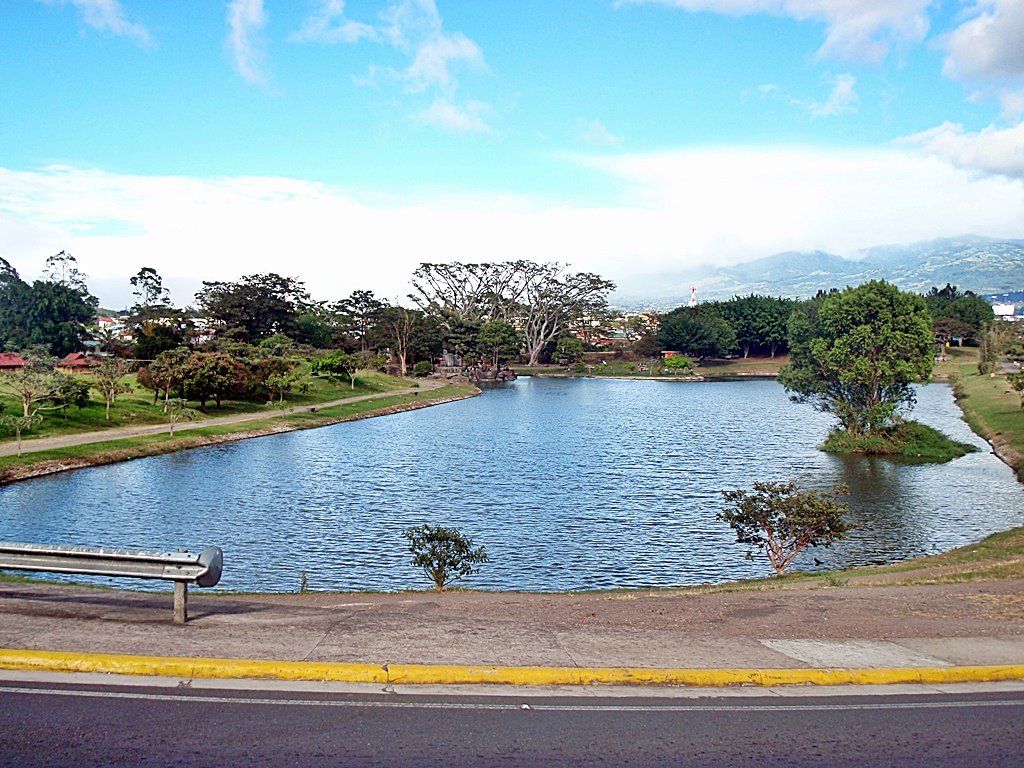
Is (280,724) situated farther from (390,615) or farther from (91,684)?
(390,615)

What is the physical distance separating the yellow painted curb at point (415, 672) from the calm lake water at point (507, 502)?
14.6 metres

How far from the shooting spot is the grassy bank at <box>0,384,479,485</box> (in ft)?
145

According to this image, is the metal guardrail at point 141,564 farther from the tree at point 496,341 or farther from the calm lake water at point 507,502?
the tree at point 496,341

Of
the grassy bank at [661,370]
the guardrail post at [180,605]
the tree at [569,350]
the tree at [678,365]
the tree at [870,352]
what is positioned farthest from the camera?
the tree at [569,350]

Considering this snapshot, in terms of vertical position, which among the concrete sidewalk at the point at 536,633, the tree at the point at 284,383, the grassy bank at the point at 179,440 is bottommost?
the grassy bank at the point at 179,440

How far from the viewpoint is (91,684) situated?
867 cm

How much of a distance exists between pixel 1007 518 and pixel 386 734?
34.1 m

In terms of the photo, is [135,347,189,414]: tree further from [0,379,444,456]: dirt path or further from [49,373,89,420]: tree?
[49,373,89,420]: tree

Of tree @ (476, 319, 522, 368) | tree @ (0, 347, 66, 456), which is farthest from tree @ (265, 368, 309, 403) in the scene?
tree @ (476, 319, 522, 368)

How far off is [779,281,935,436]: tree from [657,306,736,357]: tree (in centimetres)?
10403

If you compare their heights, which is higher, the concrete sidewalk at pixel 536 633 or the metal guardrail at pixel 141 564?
the metal guardrail at pixel 141 564

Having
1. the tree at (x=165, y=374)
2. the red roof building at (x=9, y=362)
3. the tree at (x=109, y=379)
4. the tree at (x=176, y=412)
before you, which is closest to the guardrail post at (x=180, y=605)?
the tree at (x=176, y=412)

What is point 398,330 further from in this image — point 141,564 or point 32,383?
point 141,564

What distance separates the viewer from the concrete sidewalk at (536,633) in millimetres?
9598
